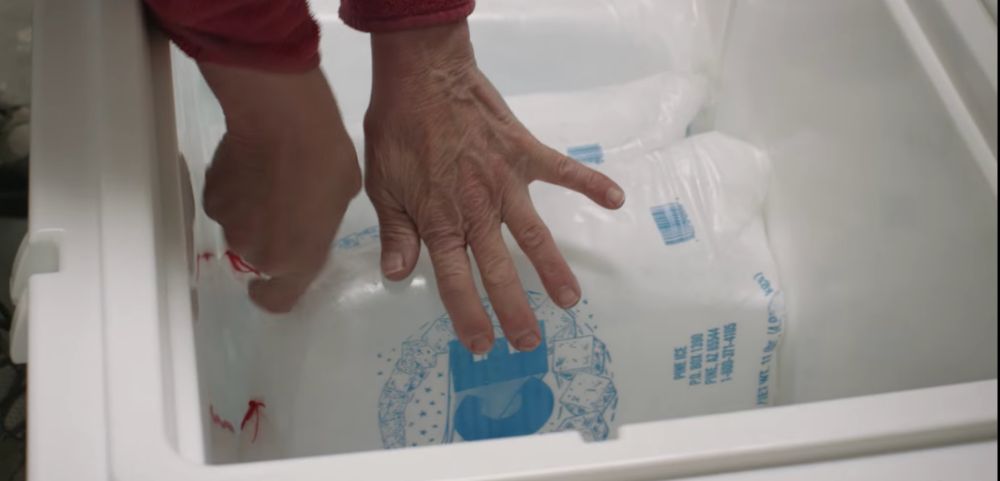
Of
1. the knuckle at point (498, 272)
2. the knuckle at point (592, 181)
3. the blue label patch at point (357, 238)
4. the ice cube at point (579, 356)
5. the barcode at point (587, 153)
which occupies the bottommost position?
the ice cube at point (579, 356)

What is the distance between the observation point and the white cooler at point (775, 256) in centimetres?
45

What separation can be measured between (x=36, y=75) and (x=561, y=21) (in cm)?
56

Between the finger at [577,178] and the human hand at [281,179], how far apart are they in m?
0.14

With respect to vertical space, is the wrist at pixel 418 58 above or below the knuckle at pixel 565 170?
above

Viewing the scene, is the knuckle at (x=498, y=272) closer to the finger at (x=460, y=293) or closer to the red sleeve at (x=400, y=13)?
the finger at (x=460, y=293)

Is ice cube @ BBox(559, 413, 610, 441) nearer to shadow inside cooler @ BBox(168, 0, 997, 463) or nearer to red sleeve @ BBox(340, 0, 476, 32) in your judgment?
shadow inside cooler @ BBox(168, 0, 997, 463)

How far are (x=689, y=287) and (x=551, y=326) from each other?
11 centimetres

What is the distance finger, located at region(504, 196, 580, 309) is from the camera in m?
0.68

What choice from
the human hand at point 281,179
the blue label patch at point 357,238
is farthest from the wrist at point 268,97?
the blue label patch at point 357,238

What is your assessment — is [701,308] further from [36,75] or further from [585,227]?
[36,75]

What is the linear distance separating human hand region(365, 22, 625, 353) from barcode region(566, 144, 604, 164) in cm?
9

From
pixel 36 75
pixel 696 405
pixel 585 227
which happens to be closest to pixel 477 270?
pixel 585 227

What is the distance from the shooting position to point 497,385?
720 millimetres

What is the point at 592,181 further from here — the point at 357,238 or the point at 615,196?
the point at 357,238
